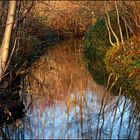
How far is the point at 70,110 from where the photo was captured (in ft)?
43.3

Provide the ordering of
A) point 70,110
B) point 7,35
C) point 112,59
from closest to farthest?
point 7,35 < point 70,110 < point 112,59

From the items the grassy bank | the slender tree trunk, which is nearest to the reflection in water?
the grassy bank

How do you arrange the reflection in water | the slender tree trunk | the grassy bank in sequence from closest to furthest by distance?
1. the slender tree trunk
2. the reflection in water
3. the grassy bank

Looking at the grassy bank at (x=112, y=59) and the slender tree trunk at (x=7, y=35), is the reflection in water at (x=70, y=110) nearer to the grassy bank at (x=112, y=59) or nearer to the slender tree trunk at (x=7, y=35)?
the grassy bank at (x=112, y=59)

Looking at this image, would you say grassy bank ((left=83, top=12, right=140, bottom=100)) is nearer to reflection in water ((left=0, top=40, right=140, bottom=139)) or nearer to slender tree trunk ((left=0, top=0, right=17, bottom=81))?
reflection in water ((left=0, top=40, right=140, bottom=139))

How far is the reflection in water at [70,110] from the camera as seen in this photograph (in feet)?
36.6

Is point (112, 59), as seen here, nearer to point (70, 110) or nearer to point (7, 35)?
point (70, 110)

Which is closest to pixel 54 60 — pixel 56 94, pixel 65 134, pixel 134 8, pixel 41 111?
pixel 134 8

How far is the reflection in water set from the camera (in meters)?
11.1

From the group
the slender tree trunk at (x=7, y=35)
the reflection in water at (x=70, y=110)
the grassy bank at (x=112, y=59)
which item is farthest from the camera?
the grassy bank at (x=112, y=59)

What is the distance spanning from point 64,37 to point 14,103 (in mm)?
17795

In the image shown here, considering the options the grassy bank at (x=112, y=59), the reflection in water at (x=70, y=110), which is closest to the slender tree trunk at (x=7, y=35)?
the reflection in water at (x=70, y=110)

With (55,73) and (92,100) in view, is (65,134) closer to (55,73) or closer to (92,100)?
(92,100)

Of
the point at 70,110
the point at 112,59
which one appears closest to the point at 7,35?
the point at 70,110
